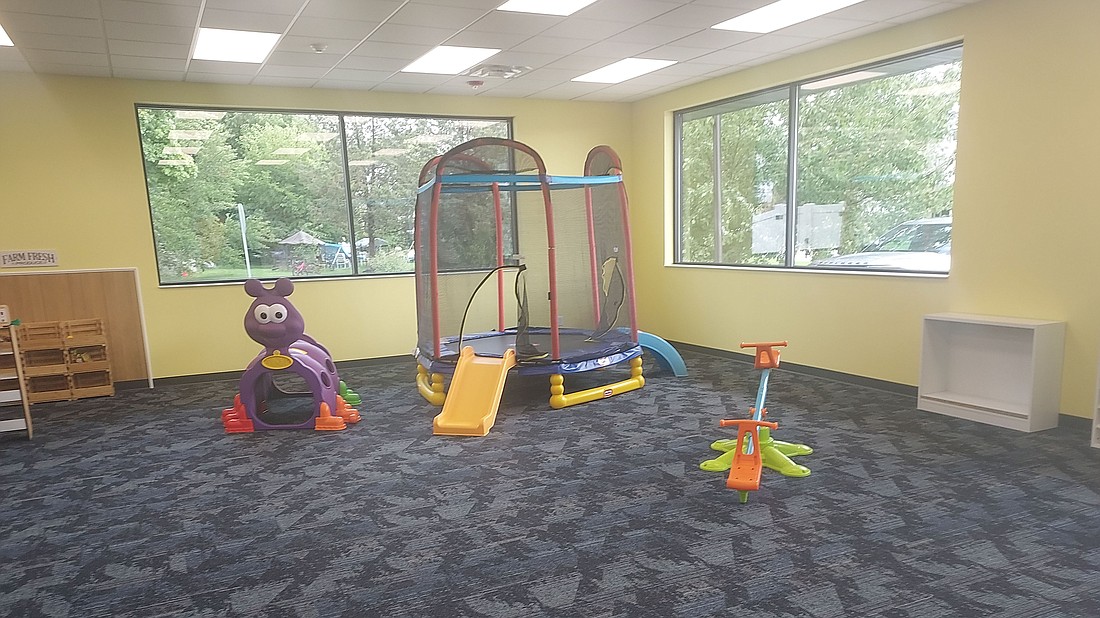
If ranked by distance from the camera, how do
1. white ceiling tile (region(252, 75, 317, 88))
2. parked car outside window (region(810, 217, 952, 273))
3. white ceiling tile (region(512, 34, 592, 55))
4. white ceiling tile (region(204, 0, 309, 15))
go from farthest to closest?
white ceiling tile (region(252, 75, 317, 88))
white ceiling tile (region(512, 34, 592, 55))
parked car outside window (region(810, 217, 952, 273))
white ceiling tile (region(204, 0, 309, 15))

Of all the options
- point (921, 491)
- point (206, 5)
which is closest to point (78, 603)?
point (206, 5)

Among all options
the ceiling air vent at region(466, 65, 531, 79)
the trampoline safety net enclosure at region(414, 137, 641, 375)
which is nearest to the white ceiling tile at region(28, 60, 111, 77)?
the trampoline safety net enclosure at region(414, 137, 641, 375)

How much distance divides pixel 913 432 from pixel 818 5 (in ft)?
9.73

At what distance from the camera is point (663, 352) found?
20.4 feet

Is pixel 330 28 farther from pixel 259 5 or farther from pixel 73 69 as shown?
pixel 73 69

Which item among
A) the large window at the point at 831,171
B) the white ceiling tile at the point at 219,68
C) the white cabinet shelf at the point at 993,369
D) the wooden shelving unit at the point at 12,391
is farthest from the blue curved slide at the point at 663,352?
the wooden shelving unit at the point at 12,391

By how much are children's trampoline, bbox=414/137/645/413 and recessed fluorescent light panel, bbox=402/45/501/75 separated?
0.75 meters

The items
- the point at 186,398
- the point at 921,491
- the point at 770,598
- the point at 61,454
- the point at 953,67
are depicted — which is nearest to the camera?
the point at 770,598

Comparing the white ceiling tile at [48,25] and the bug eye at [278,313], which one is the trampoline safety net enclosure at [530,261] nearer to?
the bug eye at [278,313]

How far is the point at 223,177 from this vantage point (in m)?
6.57

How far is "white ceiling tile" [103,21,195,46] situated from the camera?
4504mm

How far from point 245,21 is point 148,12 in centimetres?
57

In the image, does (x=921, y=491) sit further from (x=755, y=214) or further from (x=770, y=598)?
(x=755, y=214)

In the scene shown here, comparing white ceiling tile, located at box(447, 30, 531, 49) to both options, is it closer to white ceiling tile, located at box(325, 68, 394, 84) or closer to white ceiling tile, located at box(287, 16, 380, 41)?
white ceiling tile, located at box(287, 16, 380, 41)
